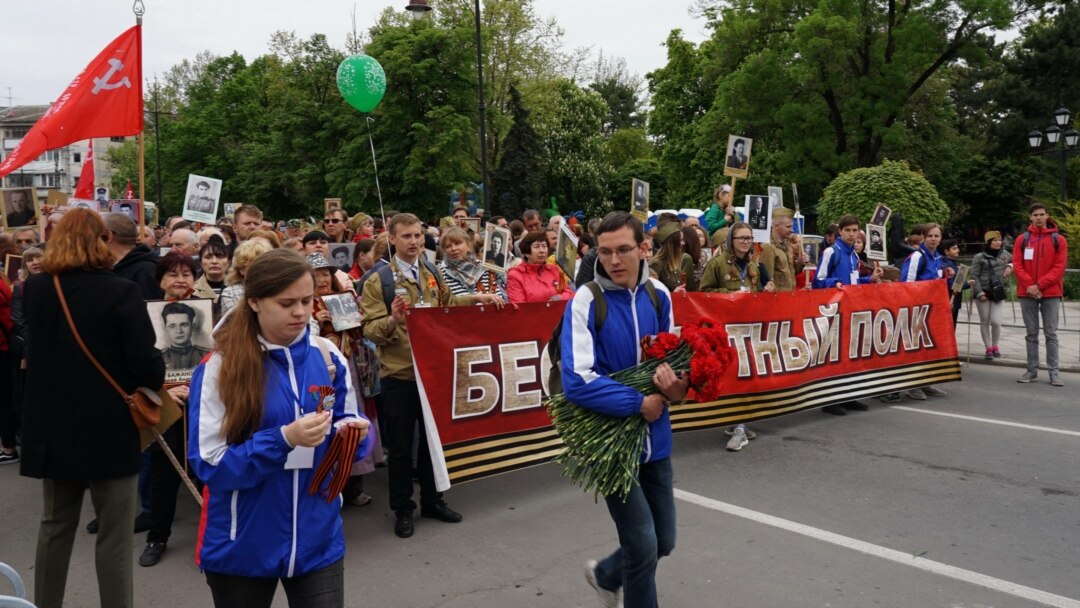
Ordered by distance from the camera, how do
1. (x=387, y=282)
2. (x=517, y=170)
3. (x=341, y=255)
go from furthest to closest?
(x=517, y=170)
(x=341, y=255)
(x=387, y=282)

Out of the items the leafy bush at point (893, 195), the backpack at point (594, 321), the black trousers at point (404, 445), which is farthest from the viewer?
the leafy bush at point (893, 195)

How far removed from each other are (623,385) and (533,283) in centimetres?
342

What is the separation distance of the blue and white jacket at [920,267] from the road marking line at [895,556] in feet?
17.9

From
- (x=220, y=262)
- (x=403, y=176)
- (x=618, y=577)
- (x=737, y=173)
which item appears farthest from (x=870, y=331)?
(x=403, y=176)

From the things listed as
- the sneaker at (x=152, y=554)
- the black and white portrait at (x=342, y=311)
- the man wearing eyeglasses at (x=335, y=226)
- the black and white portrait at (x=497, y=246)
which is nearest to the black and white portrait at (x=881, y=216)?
the black and white portrait at (x=497, y=246)

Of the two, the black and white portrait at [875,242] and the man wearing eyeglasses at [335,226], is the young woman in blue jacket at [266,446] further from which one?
the black and white portrait at [875,242]

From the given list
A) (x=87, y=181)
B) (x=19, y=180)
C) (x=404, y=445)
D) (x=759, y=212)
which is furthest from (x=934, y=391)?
(x=19, y=180)

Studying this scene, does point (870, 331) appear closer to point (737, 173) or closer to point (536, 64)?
point (737, 173)

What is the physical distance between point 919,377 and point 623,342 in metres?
6.91

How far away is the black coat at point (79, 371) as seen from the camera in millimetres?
3656

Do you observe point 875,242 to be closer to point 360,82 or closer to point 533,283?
point 533,283

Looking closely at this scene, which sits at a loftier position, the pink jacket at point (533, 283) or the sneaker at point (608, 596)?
the pink jacket at point (533, 283)

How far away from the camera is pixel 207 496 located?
2.70m

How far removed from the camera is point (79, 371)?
12.1 feet
